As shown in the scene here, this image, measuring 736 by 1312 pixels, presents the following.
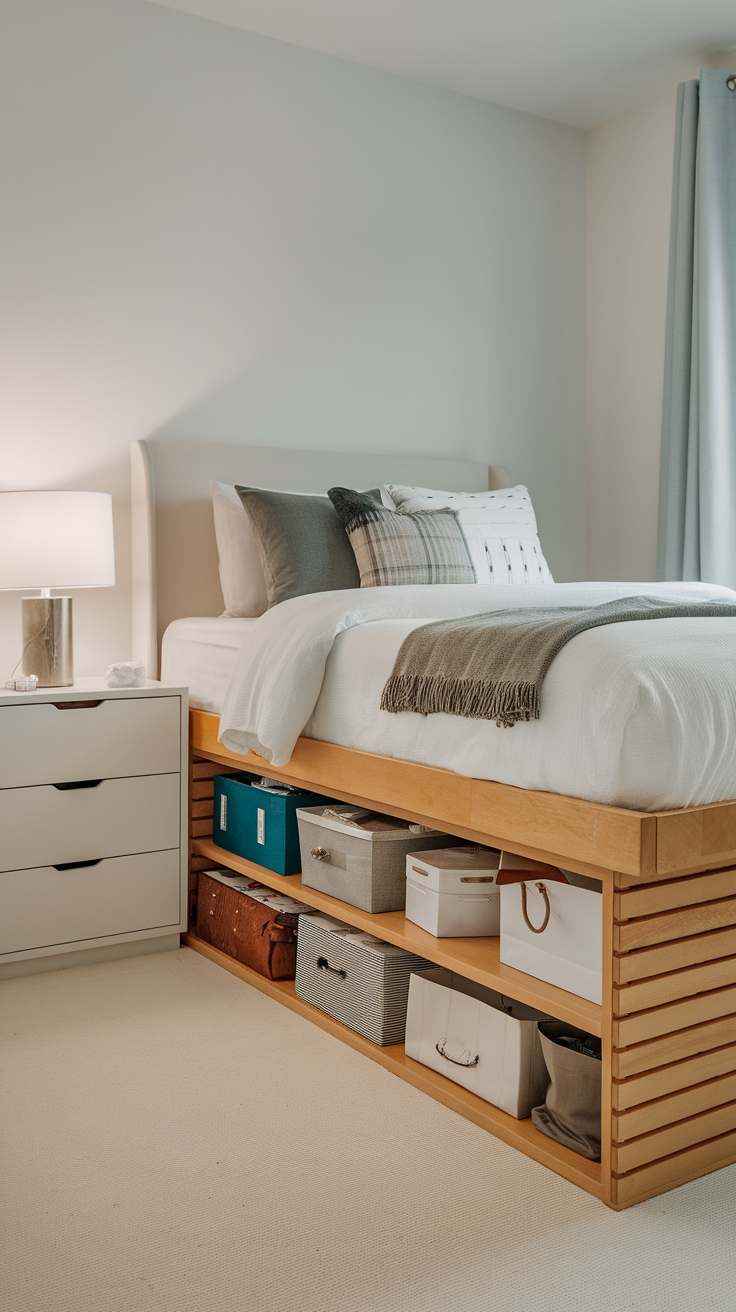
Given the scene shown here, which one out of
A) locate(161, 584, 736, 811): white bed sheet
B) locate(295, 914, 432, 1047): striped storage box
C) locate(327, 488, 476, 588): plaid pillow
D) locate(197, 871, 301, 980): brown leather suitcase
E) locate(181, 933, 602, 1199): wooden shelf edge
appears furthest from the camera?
locate(327, 488, 476, 588): plaid pillow

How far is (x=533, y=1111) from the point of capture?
1.61 m

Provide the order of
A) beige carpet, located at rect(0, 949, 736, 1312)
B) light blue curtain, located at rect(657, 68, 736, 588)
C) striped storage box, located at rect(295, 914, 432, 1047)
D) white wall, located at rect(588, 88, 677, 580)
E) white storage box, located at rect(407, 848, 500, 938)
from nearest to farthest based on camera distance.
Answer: beige carpet, located at rect(0, 949, 736, 1312)
white storage box, located at rect(407, 848, 500, 938)
striped storage box, located at rect(295, 914, 432, 1047)
light blue curtain, located at rect(657, 68, 736, 588)
white wall, located at rect(588, 88, 677, 580)

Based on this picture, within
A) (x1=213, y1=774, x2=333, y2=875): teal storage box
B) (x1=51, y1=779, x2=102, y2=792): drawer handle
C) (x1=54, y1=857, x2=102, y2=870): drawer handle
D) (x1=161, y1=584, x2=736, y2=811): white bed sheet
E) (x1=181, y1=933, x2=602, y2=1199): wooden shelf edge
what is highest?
(x1=161, y1=584, x2=736, y2=811): white bed sheet

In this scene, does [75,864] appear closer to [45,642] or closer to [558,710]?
[45,642]

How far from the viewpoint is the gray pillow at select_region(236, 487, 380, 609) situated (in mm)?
2723

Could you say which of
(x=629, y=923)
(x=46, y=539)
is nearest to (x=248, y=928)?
(x=46, y=539)

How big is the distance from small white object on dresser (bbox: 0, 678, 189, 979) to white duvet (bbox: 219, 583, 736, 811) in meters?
0.38

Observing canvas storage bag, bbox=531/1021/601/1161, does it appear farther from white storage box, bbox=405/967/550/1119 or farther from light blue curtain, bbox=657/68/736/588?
light blue curtain, bbox=657/68/736/588

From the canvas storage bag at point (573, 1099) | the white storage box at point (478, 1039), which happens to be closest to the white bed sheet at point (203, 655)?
the white storage box at point (478, 1039)

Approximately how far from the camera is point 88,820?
7.90 ft

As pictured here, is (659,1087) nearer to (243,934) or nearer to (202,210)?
(243,934)

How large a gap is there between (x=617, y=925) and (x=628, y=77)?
322 cm

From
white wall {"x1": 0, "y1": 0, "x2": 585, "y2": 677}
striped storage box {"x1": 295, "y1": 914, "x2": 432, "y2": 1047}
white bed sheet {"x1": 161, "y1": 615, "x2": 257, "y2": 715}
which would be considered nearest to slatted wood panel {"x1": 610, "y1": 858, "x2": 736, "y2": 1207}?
striped storage box {"x1": 295, "y1": 914, "x2": 432, "y2": 1047}

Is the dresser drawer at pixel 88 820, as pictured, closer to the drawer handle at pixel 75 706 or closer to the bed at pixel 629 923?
the drawer handle at pixel 75 706
